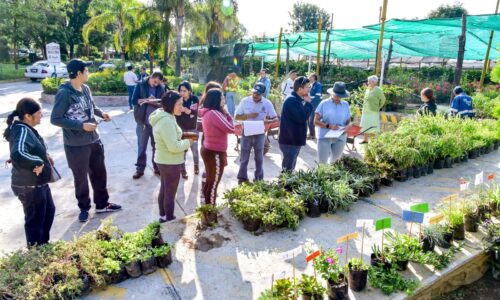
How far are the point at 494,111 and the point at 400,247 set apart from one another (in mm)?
1744

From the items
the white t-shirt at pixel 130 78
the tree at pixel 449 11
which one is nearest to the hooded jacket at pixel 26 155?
the white t-shirt at pixel 130 78

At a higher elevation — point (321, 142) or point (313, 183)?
point (321, 142)

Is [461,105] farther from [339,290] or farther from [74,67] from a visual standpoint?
[74,67]

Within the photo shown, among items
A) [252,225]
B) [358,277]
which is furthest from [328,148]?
[358,277]

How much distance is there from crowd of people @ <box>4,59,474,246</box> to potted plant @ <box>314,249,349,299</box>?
1.79 meters

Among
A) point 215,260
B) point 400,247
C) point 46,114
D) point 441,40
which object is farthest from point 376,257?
point 46,114

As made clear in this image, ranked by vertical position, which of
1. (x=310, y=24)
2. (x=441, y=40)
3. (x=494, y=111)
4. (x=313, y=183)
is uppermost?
(x=310, y=24)

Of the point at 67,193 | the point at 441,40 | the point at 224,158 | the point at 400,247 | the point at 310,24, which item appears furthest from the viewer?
the point at 310,24

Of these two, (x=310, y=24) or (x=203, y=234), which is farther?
(x=310, y=24)

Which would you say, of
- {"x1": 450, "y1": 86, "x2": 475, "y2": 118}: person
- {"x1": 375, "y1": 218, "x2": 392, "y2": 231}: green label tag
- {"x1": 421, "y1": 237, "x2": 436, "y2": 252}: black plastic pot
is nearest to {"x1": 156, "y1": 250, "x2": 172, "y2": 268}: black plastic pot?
{"x1": 375, "y1": 218, "x2": 392, "y2": 231}: green label tag

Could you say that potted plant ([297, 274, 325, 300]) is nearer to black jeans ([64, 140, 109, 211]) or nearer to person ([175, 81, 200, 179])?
black jeans ([64, 140, 109, 211])

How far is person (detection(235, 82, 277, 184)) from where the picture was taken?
5.01 m

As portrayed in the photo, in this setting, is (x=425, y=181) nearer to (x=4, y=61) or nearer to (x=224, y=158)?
(x=224, y=158)

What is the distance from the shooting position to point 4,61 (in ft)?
102
